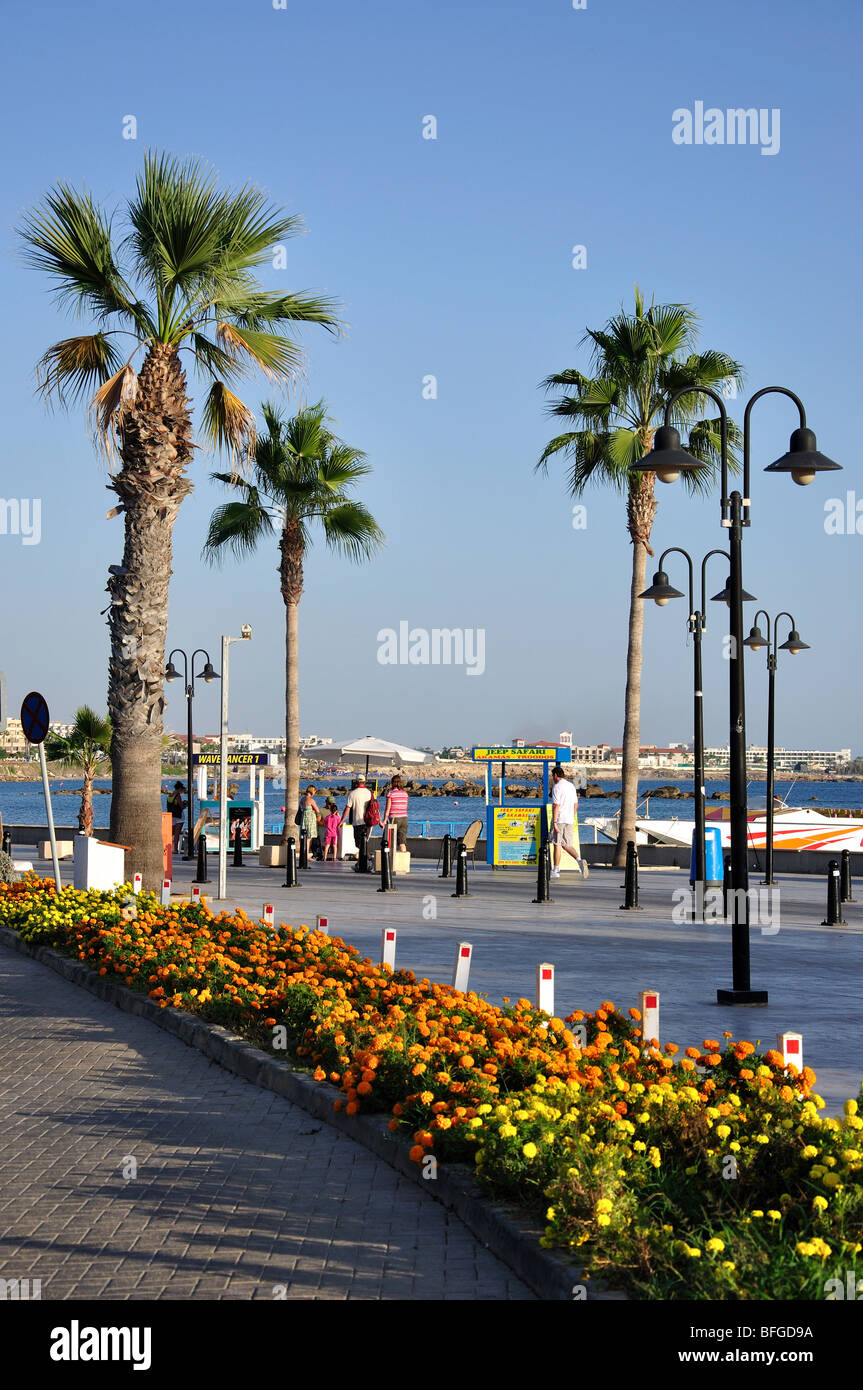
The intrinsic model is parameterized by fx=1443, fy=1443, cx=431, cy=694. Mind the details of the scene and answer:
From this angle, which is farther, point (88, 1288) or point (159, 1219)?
point (159, 1219)

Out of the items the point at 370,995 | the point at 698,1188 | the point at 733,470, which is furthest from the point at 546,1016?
the point at 733,470

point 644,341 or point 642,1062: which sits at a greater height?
point 644,341

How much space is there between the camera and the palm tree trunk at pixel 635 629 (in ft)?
96.1

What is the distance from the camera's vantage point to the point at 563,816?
85.5 ft

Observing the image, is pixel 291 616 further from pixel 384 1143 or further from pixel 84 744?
pixel 384 1143

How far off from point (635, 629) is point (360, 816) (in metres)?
6.93

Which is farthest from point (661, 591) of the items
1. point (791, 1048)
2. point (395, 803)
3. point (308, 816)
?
point (791, 1048)

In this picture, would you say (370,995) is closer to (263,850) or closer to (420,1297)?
(420,1297)

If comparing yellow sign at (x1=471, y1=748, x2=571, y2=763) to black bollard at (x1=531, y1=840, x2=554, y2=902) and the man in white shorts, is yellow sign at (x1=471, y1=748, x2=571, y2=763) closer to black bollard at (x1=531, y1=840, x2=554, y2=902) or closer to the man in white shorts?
the man in white shorts

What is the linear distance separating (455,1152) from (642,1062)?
1412 millimetres

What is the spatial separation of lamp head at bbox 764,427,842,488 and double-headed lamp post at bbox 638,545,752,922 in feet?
30.0

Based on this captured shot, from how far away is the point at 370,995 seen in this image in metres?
10.0

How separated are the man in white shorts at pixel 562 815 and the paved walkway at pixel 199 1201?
16347 millimetres

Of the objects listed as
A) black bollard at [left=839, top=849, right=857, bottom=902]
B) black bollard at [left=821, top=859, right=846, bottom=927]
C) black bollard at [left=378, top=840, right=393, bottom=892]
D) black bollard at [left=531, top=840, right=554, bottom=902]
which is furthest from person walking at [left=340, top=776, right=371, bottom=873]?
black bollard at [left=821, top=859, right=846, bottom=927]
